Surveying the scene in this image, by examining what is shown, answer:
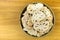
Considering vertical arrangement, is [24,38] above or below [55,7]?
below

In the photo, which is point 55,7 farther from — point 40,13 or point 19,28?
point 19,28

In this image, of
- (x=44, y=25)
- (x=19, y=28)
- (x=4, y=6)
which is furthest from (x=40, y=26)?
(x=4, y=6)

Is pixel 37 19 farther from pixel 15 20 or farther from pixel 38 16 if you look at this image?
pixel 15 20

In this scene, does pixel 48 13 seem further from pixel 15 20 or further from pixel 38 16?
pixel 15 20

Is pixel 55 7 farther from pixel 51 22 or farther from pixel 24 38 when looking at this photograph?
pixel 24 38

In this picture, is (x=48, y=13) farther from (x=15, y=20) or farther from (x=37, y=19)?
(x=15, y=20)

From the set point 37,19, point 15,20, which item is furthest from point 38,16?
point 15,20
